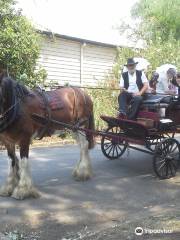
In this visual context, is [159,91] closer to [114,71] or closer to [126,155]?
[126,155]

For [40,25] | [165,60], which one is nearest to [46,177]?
[40,25]

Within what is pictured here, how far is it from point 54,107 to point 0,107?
1295 mm

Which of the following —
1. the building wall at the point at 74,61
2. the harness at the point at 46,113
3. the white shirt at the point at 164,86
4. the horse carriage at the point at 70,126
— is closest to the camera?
the horse carriage at the point at 70,126

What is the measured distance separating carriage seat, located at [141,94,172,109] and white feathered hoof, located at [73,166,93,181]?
1.74m

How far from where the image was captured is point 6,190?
25.6 feet

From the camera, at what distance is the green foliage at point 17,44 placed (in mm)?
14016

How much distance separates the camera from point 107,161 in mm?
10547

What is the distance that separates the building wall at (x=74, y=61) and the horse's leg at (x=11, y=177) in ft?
32.2

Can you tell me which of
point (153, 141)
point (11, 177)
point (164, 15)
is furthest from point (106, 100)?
point (164, 15)

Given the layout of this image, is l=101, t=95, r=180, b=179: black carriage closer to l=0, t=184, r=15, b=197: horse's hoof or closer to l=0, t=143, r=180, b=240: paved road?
l=0, t=143, r=180, b=240: paved road

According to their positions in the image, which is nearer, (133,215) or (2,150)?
(133,215)

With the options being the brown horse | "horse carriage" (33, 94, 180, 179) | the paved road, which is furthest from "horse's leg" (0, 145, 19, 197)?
"horse carriage" (33, 94, 180, 179)

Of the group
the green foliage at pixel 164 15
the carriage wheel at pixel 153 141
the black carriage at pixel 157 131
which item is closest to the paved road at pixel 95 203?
the black carriage at pixel 157 131

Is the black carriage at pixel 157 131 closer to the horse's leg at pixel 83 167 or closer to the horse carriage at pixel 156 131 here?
the horse carriage at pixel 156 131
